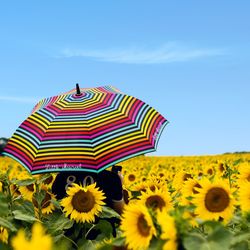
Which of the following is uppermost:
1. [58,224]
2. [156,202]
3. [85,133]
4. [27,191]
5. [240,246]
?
[85,133]

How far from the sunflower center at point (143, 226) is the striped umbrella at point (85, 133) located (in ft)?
8.12

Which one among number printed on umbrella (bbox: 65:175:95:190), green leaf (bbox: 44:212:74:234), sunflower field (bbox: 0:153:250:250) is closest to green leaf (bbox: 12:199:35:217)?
sunflower field (bbox: 0:153:250:250)

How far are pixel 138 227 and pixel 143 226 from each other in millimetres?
27

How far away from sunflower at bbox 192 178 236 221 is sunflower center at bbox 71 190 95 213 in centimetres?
129

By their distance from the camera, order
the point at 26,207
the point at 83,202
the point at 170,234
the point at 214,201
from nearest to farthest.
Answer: the point at 170,234, the point at 214,201, the point at 26,207, the point at 83,202

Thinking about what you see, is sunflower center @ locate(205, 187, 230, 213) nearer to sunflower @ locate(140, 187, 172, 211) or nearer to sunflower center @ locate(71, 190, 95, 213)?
sunflower @ locate(140, 187, 172, 211)

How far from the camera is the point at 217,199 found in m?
3.22

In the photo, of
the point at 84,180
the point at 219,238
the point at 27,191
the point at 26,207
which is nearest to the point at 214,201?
the point at 219,238

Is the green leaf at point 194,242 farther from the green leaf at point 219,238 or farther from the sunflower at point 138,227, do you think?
the sunflower at point 138,227

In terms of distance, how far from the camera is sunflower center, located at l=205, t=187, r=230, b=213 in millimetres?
3131

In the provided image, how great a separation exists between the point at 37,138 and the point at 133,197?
1.10 metres

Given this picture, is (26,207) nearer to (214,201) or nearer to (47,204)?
(47,204)

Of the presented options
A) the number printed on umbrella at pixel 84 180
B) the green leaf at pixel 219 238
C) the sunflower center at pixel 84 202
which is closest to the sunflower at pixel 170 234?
the green leaf at pixel 219 238

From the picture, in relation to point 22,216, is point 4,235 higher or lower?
lower
